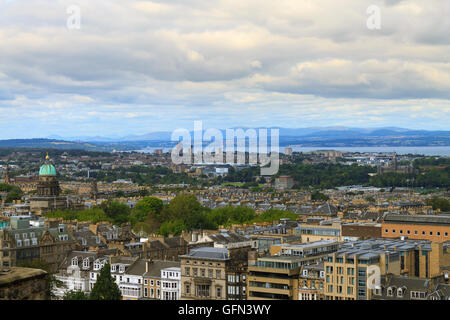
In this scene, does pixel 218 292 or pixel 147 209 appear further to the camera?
pixel 147 209

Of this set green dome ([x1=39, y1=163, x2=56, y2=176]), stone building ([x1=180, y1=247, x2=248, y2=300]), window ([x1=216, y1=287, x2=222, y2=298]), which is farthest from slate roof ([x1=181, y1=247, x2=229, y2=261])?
green dome ([x1=39, y1=163, x2=56, y2=176])

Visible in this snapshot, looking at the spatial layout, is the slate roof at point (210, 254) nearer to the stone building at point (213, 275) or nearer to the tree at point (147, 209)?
the stone building at point (213, 275)

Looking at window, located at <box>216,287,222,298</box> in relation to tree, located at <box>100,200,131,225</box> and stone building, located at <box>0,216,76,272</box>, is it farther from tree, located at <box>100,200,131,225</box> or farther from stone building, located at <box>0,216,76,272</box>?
tree, located at <box>100,200,131,225</box>

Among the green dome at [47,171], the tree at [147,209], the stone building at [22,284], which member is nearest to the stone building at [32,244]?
the tree at [147,209]

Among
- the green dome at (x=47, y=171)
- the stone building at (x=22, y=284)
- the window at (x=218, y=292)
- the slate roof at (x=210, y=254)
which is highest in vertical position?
the stone building at (x=22, y=284)

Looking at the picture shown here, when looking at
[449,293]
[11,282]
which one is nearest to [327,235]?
[449,293]

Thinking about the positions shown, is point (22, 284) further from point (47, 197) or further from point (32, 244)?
point (47, 197)

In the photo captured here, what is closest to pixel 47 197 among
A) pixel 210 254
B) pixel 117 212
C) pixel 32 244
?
pixel 117 212
